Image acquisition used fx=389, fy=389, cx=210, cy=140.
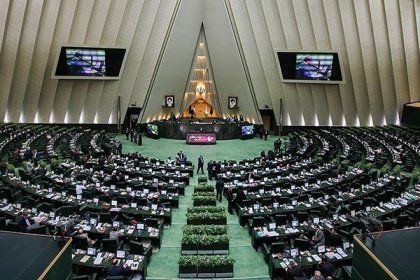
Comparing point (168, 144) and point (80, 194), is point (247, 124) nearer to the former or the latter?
point (168, 144)

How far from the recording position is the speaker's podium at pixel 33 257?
774 centimetres

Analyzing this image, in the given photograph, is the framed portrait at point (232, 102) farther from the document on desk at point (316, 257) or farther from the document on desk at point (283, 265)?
the document on desk at point (283, 265)

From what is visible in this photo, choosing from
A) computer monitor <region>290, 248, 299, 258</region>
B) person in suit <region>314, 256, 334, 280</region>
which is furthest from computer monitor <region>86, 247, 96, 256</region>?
person in suit <region>314, 256, 334, 280</region>

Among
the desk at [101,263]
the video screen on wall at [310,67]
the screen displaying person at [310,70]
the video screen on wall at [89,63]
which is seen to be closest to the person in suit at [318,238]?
the desk at [101,263]

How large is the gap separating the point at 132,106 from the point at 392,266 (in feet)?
113

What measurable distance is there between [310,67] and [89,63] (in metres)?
20.7

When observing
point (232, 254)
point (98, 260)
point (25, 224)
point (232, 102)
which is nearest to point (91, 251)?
point (98, 260)

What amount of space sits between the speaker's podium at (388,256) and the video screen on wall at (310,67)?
28.8 m

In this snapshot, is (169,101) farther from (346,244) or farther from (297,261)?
(297,261)

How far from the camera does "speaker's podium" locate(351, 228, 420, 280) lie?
774 centimetres

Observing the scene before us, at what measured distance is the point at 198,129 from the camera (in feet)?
124

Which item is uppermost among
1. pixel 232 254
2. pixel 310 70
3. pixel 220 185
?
pixel 310 70

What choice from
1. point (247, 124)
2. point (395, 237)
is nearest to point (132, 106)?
point (247, 124)

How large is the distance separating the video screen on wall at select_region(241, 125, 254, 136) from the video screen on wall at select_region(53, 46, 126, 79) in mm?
13252
